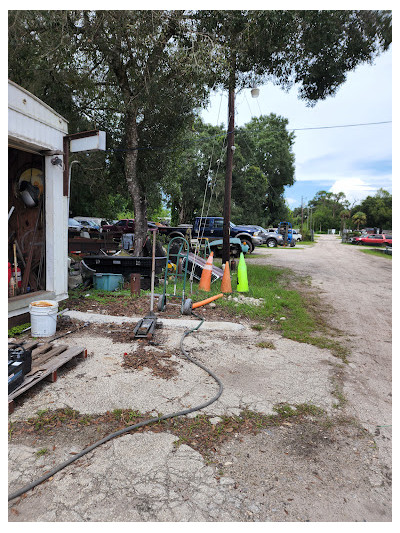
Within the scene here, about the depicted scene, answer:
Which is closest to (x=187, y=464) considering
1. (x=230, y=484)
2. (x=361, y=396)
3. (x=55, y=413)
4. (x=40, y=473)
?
(x=230, y=484)

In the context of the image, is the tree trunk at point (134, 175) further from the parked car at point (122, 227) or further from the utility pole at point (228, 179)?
the parked car at point (122, 227)

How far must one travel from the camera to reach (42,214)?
6836mm

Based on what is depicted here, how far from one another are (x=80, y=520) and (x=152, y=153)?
12.6m

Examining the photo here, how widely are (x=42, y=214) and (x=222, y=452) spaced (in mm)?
5803

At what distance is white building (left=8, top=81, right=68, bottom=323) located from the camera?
6430 millimetres

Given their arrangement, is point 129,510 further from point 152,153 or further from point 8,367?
point 152,153

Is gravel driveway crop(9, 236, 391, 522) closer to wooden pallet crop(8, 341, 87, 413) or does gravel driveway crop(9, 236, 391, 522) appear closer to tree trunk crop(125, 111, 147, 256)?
wooden pallet crop(8, 341, 87, 413)

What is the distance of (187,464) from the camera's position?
268cm

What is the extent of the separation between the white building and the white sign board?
0.26 metres

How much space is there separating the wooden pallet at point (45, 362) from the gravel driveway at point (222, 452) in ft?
0.50

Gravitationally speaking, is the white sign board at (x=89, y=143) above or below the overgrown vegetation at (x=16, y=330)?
above

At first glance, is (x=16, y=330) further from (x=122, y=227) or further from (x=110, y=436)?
(x=122, y=227)

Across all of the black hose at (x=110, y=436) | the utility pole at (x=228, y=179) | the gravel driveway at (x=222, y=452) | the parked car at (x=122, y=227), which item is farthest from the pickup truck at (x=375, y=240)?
the black hose at (x=110, y=436)

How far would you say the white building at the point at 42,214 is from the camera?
643cm
